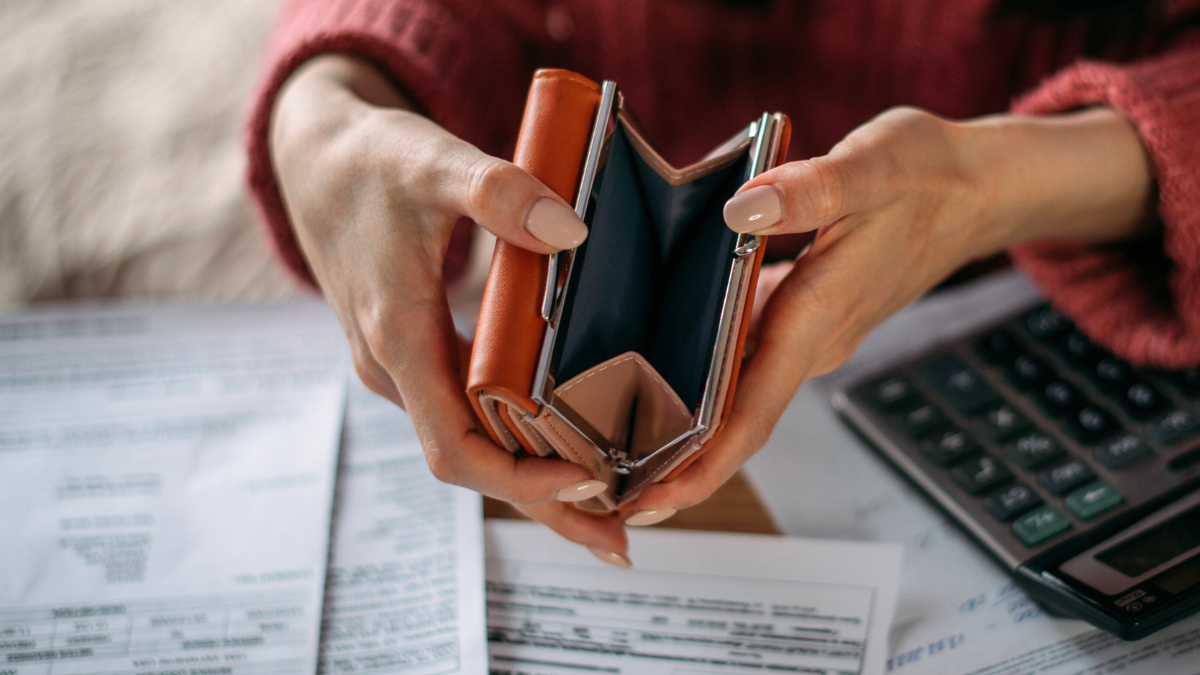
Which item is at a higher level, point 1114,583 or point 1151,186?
point 1151,186

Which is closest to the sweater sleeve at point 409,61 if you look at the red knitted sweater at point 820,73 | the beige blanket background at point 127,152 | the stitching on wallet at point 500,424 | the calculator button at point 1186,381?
the red knitted sweater at point 820,73

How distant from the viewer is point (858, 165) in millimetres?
289

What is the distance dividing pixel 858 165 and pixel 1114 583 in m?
0.23

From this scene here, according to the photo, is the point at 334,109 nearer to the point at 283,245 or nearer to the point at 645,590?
the point at 283,245

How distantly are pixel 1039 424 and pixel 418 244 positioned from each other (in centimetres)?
34

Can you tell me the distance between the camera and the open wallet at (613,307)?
0.24 metres

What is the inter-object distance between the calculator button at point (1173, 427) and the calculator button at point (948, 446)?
9 centimetres

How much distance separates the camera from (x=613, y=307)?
0.91 feet

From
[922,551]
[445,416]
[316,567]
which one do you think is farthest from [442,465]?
[922,551]

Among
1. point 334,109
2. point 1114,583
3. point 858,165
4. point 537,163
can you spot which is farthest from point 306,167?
point 1114,583

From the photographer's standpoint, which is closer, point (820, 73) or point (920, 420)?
point (920, 420)

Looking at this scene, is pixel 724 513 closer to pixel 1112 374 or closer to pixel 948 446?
pixel 948 446

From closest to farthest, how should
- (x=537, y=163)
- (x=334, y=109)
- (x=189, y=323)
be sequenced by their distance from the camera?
(x=537, y=163) < (x=334, y=109) < (x=189, y=323)

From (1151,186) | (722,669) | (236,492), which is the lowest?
(722,669)
